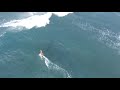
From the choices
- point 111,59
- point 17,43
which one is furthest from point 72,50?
point 17,43

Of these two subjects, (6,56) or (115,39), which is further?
(115,39)

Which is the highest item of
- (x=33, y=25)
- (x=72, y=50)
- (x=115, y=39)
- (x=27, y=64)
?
(x=33, y=25)

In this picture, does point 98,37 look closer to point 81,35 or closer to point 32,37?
point 81,35
